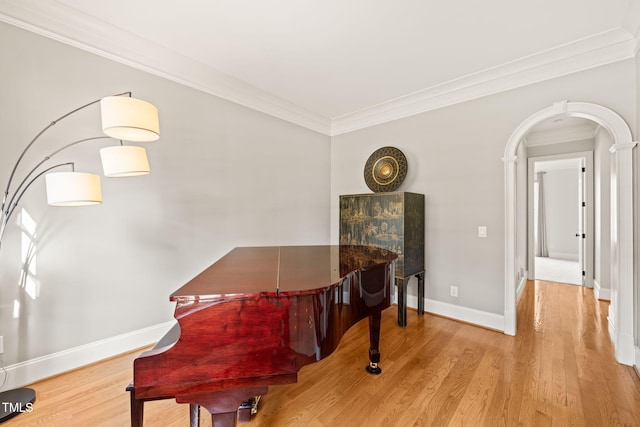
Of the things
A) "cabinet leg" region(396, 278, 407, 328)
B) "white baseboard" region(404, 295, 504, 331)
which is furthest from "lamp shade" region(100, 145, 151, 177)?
"white baseboard" region(404, 295, 504, 331)

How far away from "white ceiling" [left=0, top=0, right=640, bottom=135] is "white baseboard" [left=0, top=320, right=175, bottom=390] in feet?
7.91

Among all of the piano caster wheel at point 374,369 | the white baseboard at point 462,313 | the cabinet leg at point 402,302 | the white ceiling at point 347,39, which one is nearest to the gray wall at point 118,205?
the white ceiling at point 347,39

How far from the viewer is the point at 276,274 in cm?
139

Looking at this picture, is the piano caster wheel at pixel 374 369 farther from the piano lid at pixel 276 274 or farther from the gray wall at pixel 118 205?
the gray wall at pixel 118 205

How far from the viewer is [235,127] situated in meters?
2.98

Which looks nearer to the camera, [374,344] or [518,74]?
[374,344]

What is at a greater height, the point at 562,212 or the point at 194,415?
the point at 562,212

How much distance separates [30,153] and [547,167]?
929cm

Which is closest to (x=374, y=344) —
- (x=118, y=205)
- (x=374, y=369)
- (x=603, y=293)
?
(x=374, y=369)

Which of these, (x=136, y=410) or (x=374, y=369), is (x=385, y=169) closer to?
(x=374, y=369)

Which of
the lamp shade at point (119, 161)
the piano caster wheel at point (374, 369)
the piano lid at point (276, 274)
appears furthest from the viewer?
the piano caster wheel at point (374, 369)

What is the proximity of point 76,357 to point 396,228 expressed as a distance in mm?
3056

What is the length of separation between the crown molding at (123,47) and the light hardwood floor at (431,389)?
2587 mm

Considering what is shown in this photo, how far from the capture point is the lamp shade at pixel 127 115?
55.7 inches
